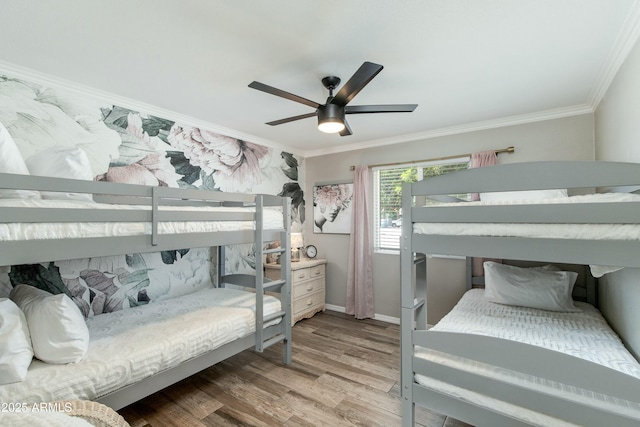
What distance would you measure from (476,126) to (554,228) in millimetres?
2409

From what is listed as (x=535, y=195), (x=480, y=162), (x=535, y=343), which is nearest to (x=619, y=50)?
(x=535, y=195)

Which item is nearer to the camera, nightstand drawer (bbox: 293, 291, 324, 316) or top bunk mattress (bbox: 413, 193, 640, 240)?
top bunk mattress (bbox: 413, 193, 640, 240)

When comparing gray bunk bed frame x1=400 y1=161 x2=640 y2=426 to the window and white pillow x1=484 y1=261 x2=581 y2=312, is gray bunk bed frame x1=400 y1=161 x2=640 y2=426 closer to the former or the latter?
white pillow x1=484 y1=261 x2=581 y2=312

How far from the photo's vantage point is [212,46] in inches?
71.6

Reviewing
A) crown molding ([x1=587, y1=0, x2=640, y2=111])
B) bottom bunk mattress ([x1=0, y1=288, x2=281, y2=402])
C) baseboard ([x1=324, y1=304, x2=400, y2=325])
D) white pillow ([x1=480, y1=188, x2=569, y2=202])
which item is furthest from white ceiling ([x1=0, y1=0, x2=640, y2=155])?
baseboard ([x1=324, y1=304, x2=400, y2=325])

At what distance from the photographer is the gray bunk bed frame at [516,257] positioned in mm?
1102

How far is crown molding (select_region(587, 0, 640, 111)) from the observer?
60.4 inches

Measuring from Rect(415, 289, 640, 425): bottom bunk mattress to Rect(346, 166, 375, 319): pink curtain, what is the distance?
58.0 inches

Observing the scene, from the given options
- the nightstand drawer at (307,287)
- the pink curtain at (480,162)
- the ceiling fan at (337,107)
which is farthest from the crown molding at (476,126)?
the nightstand drawer at (307,287)

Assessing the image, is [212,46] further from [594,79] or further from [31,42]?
[594,79]

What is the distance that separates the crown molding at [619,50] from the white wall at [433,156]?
475mm

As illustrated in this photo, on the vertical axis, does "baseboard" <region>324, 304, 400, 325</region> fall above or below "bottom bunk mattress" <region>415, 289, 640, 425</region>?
below

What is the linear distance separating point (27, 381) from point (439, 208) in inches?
85.8

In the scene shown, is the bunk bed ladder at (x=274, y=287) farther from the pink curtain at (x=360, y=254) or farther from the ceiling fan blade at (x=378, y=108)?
the pink curtain at (x=360, y=254)
